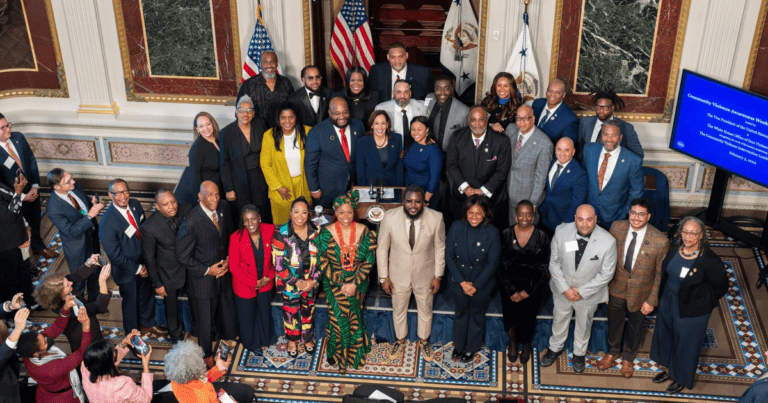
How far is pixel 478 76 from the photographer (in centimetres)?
893

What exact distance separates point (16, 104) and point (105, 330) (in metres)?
3.55

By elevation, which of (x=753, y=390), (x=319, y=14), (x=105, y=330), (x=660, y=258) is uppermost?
(x=319, y=14)

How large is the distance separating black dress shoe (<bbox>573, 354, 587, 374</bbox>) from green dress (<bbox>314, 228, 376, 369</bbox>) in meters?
1.85

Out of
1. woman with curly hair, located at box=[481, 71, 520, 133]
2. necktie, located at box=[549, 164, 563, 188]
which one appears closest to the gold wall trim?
woman with curly hair, located at box=[481, 71, 520, 133]

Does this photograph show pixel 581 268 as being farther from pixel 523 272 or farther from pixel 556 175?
pixel 556 175

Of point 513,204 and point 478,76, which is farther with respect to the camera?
point 478,76

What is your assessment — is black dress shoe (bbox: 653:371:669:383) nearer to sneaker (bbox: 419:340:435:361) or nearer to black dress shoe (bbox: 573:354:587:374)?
black dress shoe (bbox: 573:354:587:374)

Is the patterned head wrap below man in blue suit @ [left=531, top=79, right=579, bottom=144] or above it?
below

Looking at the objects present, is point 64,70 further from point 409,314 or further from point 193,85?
point 409,314

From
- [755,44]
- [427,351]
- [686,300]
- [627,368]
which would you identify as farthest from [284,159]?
[755,44]

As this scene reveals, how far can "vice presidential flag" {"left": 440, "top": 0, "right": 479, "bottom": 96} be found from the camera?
927 cm

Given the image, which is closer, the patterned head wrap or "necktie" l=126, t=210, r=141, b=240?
the patterned head wrap

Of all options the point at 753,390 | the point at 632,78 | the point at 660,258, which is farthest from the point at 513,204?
the point at 753,390

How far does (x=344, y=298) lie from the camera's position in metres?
6.86
